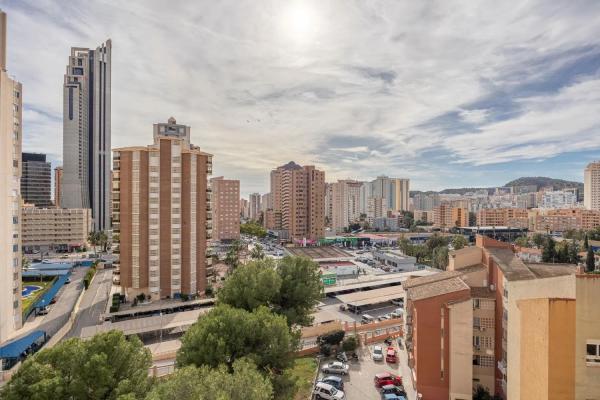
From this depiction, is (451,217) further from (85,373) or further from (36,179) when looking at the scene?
(36,179)

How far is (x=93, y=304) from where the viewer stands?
39469 mm

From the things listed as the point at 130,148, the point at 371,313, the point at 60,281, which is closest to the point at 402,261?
the point at 371,313

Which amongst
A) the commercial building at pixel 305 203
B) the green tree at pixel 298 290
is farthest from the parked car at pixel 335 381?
the commercial building at pixel 305 203

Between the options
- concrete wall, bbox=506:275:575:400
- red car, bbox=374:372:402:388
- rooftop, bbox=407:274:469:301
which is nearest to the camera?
concrete wall, bbox=506:275:575:400

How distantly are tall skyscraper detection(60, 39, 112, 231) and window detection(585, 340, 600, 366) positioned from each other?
10855 cm

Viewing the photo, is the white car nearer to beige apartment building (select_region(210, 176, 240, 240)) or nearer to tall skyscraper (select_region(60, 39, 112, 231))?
beige apartment building (select_region(210, 176, 240, 240))

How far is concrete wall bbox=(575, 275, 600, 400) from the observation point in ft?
30.1

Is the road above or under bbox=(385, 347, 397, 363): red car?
under

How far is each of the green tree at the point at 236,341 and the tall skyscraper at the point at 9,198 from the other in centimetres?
2263

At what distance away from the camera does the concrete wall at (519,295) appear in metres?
10.2

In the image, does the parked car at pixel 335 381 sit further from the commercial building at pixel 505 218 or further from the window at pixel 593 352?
the commercial building at pixel 505 218

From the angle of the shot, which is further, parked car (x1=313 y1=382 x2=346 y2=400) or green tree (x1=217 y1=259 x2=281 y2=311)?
green tree (x1=217 y1=259 x2=281 y2=311)

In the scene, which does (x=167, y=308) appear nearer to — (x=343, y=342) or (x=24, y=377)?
(x=343, y=342)

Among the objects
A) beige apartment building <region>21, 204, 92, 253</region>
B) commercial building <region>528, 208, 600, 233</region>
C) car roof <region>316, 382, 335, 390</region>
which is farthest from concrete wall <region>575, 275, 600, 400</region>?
commercial building <region>528, 208, 600, 233</region>
